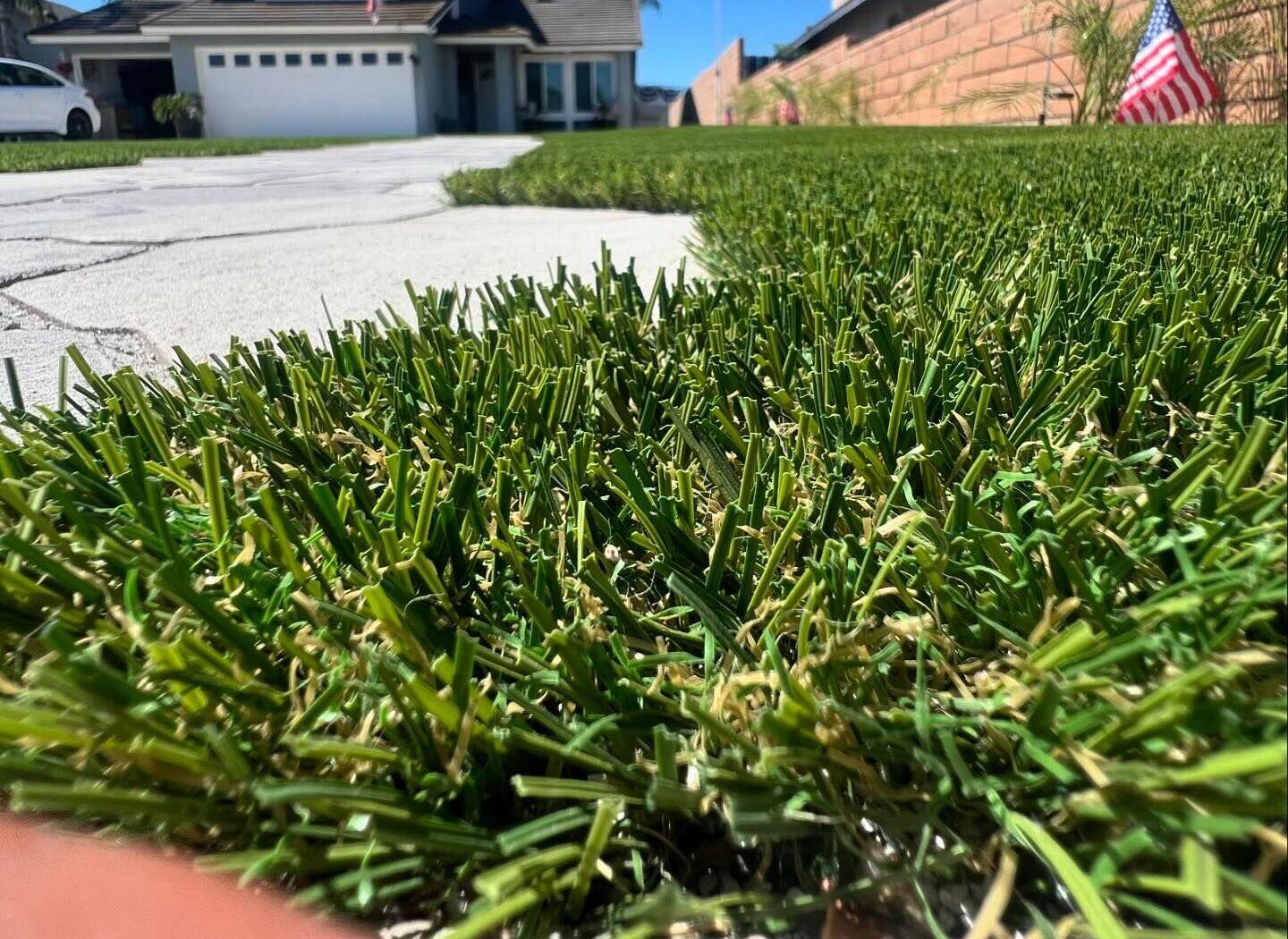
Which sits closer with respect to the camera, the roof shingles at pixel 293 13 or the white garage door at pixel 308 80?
the roof shingles at pixel 293 13

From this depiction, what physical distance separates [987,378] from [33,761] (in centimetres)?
88

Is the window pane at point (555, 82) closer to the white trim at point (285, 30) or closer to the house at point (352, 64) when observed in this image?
the house at point (352, 64)

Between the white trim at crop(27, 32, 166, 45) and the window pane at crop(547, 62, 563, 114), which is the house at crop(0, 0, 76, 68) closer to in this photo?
the white trim at crop(27, 32, 166, 45)

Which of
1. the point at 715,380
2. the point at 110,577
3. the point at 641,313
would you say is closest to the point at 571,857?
the point at 110,577

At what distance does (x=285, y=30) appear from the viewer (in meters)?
20.0

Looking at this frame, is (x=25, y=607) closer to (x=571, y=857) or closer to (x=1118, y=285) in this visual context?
(x=571, y=857)

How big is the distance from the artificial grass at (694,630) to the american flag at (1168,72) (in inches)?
312

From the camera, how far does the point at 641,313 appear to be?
4.33 feet

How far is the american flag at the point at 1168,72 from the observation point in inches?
284

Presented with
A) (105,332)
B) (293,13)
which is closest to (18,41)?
(293,13)

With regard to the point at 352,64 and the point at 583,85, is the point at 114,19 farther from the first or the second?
the point at 583,85

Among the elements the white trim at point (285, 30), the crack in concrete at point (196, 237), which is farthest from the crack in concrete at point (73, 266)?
the white trim at point (285, 30)

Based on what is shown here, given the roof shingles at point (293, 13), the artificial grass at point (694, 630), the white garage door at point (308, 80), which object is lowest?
the artificial grass at point (694, 630)

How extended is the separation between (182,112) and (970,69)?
57.3 feet
